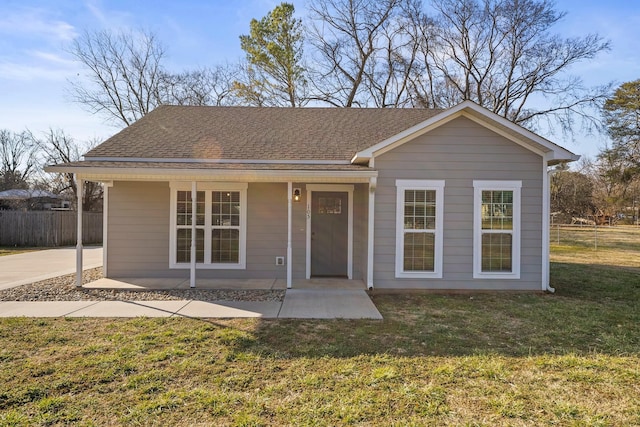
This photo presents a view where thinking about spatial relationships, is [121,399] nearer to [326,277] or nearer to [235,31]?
[326,277]

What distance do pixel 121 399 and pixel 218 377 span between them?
0.83 meters

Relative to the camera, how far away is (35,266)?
1038 cm

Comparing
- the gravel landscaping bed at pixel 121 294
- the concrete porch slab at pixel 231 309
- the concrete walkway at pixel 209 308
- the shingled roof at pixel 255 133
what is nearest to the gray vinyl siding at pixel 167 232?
the shingled roof at pixel 255 133

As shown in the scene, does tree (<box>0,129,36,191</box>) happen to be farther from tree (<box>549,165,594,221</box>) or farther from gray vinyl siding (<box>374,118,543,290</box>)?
tree (<box>549,165,594,221</box>)

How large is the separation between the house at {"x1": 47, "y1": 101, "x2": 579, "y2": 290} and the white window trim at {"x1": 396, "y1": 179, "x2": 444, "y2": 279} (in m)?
0.02

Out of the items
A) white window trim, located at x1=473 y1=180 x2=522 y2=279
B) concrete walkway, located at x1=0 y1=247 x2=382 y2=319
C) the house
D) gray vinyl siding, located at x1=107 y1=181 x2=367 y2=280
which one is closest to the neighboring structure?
the house

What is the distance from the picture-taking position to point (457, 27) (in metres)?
21.3

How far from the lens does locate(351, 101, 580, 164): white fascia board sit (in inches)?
274

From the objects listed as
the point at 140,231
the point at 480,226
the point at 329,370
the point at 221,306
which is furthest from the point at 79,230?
the point at 480,226

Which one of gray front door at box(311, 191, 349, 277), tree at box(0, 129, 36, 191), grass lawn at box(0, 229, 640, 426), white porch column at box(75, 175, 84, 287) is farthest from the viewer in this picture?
tree at box(0, 129, 36, 191)

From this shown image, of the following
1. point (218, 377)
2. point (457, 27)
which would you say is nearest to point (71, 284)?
point (218, 377)

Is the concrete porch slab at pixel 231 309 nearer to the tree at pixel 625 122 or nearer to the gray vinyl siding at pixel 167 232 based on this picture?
the gray vinyl siding at pixel 167 232

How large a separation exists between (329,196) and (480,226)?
342 cm

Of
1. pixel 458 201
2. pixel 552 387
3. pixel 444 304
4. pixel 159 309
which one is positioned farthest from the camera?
pixel 458 201
